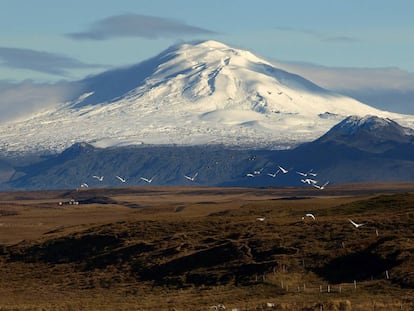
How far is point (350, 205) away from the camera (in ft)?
360

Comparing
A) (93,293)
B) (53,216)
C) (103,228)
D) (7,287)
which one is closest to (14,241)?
(103,228)

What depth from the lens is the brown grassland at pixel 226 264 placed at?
219 ft

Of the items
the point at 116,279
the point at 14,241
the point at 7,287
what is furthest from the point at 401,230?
the point at 14,241


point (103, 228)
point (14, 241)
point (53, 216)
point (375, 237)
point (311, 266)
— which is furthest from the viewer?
point (53, 216)

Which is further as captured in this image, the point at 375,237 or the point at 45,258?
the point at 45,258

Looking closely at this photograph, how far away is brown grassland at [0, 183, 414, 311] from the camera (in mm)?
66688

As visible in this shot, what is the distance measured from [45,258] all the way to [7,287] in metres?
11.5

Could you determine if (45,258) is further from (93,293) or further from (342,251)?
(342,251)

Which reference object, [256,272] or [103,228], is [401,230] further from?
[103,228]

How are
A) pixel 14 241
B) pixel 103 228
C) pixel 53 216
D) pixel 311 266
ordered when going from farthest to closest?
pixel 53 216, pixel 14 241, pixel 103 228, pixel 311 266

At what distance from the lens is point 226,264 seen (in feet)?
263

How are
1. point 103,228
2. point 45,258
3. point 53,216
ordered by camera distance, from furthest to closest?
point 53,216 → point 103,228 → point 45,258

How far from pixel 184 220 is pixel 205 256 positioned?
21304 millimetres

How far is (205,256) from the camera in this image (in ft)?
273
